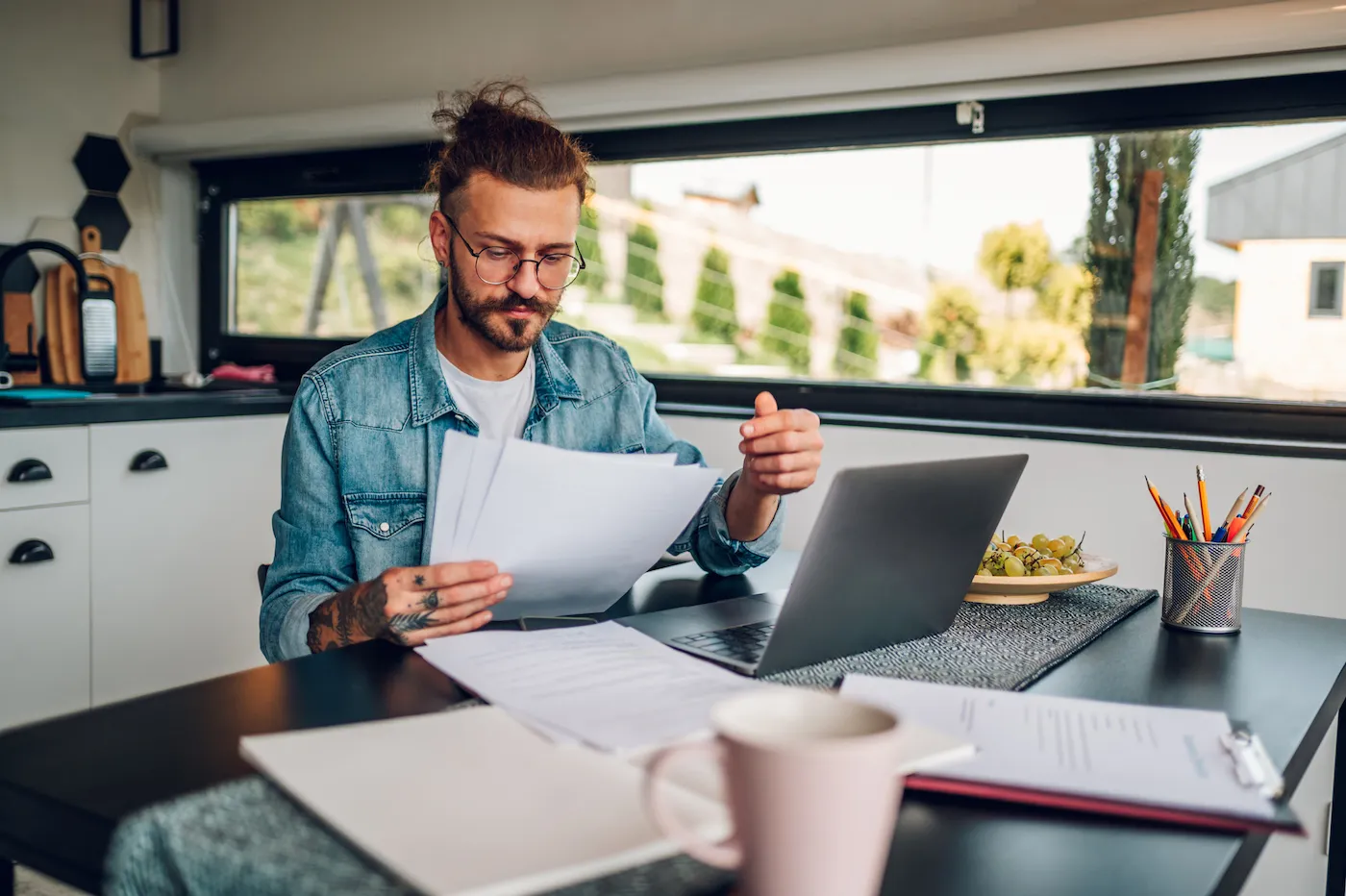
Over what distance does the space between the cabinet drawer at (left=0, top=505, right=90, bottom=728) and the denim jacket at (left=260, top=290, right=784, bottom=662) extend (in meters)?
1.32

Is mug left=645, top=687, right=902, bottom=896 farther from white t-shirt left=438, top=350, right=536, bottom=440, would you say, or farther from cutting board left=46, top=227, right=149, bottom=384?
cutting board left=46, top=227, right=149, bottom=384

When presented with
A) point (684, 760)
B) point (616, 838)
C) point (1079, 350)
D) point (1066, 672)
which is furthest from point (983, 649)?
point (1079, 350)

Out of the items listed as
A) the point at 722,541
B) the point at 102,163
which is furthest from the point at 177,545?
the point at 722,541

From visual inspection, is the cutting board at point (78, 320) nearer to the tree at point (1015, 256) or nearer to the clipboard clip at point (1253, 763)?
the tree at point (1015, 256)

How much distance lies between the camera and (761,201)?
8.51 ft

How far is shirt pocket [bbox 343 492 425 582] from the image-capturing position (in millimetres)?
1390

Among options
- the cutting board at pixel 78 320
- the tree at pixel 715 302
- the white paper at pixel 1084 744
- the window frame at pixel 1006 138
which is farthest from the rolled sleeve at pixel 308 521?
the cutting board at pixel 78 320

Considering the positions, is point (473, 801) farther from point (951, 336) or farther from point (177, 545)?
point (177, 545)

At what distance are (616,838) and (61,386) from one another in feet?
9.48

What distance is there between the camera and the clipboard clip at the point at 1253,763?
2.31ft

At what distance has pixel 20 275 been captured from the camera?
9.98 feet

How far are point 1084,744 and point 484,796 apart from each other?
1.35 ft

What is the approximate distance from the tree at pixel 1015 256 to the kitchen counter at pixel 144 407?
5.71 feet

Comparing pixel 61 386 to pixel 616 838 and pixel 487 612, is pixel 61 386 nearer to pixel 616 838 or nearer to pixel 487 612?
pixel 487 612
